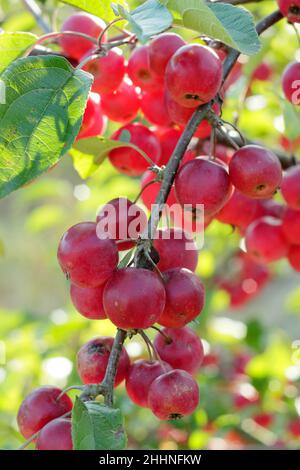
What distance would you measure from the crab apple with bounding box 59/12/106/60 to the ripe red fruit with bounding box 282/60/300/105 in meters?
0.35

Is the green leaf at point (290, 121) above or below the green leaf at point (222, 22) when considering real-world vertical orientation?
below

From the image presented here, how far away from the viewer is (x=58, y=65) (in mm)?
966

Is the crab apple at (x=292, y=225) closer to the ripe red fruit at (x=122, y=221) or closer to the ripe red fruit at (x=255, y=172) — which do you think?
the ripe red fruit at (x=255, y=172)

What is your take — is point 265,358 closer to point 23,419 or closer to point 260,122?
point 260,122

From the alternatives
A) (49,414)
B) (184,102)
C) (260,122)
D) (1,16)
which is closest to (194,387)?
(49,414)

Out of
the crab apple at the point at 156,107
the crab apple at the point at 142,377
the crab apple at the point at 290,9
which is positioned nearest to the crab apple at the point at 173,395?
the crab apple at the point at 142,377

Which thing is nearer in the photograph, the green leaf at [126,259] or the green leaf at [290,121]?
the green leaf at [126,259]

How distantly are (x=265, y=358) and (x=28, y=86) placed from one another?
1633mm

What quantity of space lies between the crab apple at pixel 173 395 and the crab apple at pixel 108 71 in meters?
0.51

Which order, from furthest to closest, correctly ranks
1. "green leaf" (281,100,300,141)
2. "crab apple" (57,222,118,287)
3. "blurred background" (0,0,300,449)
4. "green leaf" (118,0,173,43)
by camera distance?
"blurred background" (0,0,300,449)
"green leaf" (281,100,300,141)
"crab apple" (57,222,118,287)
"green leaf" (118,0,173,43)

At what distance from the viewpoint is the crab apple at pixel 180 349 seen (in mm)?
1071

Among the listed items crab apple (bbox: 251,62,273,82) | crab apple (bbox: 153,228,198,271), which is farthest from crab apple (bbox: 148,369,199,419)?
crab apple (bbox: 251,62,273,82)

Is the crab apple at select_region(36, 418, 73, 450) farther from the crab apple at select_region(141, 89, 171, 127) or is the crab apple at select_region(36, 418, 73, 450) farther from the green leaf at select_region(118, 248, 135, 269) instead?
the crab apple at select_region(141, 89, 171, 127)

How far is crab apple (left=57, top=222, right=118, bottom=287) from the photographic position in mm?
915
